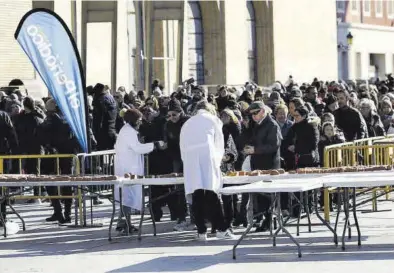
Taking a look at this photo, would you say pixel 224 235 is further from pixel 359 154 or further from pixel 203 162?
pixel 359 154

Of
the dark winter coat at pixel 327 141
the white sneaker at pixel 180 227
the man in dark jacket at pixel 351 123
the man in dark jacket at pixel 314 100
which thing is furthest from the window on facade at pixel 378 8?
the white sneaker at pixel 180 227

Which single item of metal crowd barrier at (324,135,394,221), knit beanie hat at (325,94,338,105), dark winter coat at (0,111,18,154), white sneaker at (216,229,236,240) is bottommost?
white sneaker at (216,229,236,240)

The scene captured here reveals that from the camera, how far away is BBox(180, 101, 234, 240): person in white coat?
17250 millimetres

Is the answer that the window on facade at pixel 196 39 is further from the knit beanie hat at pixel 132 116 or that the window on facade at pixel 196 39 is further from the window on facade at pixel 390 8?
the window on facade at pixel 390 8

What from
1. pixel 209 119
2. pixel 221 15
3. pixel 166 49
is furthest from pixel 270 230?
pixel 221 15

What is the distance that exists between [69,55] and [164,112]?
157 inches

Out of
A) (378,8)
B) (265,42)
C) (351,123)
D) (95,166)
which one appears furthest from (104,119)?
(378,8)

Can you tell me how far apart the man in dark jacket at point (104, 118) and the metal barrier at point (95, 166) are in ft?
8.91

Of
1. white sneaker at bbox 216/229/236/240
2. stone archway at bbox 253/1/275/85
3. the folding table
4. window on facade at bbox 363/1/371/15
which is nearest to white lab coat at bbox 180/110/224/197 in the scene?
white sneaker at bbox 216/229/236/240

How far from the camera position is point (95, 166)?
20469mm

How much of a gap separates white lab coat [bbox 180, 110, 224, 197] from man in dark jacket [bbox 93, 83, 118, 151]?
658 cm

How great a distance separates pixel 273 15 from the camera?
52.3 metres

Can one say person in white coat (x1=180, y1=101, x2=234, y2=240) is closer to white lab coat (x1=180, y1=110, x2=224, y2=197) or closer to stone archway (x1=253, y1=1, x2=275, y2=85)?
Answer: white lab coat (x1=180, y1=110, x2=224, y2=197)

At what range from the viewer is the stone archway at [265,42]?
171 ft
